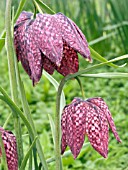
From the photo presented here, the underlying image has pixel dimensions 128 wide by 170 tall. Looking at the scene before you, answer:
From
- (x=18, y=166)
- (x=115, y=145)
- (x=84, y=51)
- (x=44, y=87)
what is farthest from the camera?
(x=44, y=87)

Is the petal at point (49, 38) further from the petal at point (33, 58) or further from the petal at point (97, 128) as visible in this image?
the petal at point (97, 128)

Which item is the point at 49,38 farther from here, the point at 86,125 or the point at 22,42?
the point at 86,125

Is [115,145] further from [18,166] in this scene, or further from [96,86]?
[18,166]

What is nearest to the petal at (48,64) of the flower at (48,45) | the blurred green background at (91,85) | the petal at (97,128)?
the flower at (48,45)

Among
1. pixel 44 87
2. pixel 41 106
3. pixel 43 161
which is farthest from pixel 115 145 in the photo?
pixel 43 161

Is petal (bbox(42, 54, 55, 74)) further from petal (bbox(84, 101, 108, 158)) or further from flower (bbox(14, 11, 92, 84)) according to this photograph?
petal (bbox(84, 101, 108, 158))

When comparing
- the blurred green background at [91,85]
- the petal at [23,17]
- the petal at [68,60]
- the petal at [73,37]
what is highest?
the petal at [23,17]

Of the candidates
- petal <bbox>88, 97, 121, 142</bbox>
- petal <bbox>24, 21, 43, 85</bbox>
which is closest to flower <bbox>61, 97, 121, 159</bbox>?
petal <bbox>88, 97, 121, 142</bbox>
